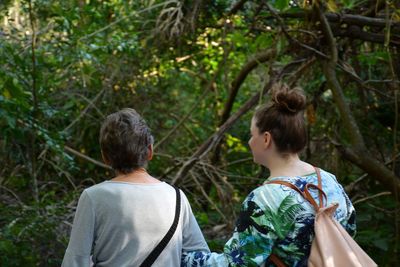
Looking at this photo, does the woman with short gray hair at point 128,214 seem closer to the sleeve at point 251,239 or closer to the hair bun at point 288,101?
the sleeve at point 251,239

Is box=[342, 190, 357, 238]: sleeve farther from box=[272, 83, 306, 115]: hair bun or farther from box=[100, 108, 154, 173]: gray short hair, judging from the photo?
box=[100, 108, 154, 173]: gray short hair

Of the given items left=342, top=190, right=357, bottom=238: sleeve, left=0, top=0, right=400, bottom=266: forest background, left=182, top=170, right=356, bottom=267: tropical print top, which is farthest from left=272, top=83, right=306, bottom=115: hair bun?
left=0, top=0, right=400, bottom=266: forest background

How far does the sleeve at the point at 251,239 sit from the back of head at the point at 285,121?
27cm

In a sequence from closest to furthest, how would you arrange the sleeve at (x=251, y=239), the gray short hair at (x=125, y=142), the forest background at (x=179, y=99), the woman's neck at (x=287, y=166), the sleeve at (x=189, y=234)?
Answer: the sleeve at (x=251, y=239) < the woman's neck at (x=287, y=166) < the gray short hair at (x=125, y=142) < the sleeve at (x=189, y=234) < the forest background at (x=179, y=99)

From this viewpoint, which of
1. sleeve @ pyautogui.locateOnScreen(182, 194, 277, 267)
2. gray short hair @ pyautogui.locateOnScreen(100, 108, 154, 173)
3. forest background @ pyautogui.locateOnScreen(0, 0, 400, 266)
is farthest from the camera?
forest background @ pyautogui.locateOnScreen(0, 0, 400, 266)

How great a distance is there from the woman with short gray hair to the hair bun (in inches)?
22.5

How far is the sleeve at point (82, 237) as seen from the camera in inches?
107

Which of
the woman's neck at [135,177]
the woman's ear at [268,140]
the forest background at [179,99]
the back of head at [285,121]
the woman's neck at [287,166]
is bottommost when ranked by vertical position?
the forest background at [179,99]

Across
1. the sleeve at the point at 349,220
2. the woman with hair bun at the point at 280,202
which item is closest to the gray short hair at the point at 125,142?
the woman with hair bun at the point at 280,202

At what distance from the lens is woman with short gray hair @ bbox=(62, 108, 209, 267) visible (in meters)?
2.76

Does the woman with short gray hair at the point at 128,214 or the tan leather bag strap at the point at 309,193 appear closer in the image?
the tan leather bag strap at the point at 309,193

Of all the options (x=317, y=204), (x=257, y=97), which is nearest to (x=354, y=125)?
(x=257, y=97)

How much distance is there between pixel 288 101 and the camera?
2.74m

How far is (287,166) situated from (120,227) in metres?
0.70
